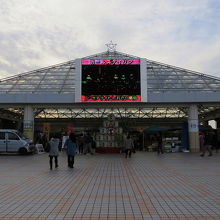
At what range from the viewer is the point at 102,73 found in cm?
2612

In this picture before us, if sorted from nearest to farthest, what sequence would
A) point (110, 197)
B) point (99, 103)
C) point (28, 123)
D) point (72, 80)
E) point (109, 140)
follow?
point (110, 197) < point (109, 140) < point (99, 103) < point (28, 123) < point (72, 80)

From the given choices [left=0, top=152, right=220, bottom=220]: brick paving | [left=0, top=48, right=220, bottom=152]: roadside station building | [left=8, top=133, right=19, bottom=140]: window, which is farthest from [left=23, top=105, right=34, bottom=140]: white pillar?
[left=0, top=152, right=220, bottom=220]: brick paving

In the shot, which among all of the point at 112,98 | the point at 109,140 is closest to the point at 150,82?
the point at 112,98

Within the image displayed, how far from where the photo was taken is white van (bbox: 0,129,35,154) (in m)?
23.2

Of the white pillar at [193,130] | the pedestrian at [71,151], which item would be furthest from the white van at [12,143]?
the white pillar at [193,130]

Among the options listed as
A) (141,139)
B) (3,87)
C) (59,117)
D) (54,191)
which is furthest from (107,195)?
(59,117)

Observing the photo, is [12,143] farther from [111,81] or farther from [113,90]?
[111,81]

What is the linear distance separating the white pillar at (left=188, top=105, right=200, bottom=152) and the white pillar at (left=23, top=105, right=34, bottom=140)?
14.9m

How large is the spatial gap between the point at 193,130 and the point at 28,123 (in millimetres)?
15571

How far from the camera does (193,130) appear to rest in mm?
27016

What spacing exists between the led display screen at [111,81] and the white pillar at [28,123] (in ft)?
18.7

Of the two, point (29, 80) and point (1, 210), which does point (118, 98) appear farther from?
point (1, 210)

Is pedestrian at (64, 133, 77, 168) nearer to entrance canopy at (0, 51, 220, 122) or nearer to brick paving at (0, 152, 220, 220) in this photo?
brick paving at (0, 152, 220, 220)

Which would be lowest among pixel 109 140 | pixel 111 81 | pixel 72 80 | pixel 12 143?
pixel 12 143
